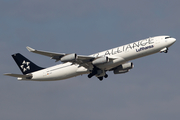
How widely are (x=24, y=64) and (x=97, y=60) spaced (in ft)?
54.8

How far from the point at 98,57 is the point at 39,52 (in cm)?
1113

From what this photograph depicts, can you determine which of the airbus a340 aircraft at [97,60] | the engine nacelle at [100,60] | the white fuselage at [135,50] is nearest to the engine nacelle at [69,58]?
the airbus a340 aircraft at [97,60]

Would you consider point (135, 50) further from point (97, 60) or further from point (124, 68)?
point (124, 68)

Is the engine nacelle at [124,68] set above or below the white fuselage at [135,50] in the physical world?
below

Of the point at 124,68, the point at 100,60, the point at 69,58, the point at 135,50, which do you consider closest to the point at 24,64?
the point at 69,58

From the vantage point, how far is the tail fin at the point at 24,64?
64.4 meters

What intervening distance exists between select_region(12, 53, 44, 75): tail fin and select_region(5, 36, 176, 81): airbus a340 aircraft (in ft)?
0.69

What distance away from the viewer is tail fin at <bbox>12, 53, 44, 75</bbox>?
6444 centimetres

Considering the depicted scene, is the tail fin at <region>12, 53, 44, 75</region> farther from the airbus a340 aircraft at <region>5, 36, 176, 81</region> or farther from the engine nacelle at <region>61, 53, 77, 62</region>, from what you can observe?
the engine nacelle at <region>61, 53, 77, 62</region>

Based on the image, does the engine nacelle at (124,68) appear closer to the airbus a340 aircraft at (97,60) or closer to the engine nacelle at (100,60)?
the airbus a340 aircraft at (97,60)

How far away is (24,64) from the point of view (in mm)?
65062

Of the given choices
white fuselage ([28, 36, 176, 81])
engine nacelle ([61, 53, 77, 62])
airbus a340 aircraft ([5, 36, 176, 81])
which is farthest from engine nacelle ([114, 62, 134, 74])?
engine nacelle ([61, 53, 77, 62])

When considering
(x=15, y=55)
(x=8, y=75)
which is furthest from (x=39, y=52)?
(x=15, y=55)

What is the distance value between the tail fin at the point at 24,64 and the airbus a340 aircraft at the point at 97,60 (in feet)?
0.69
